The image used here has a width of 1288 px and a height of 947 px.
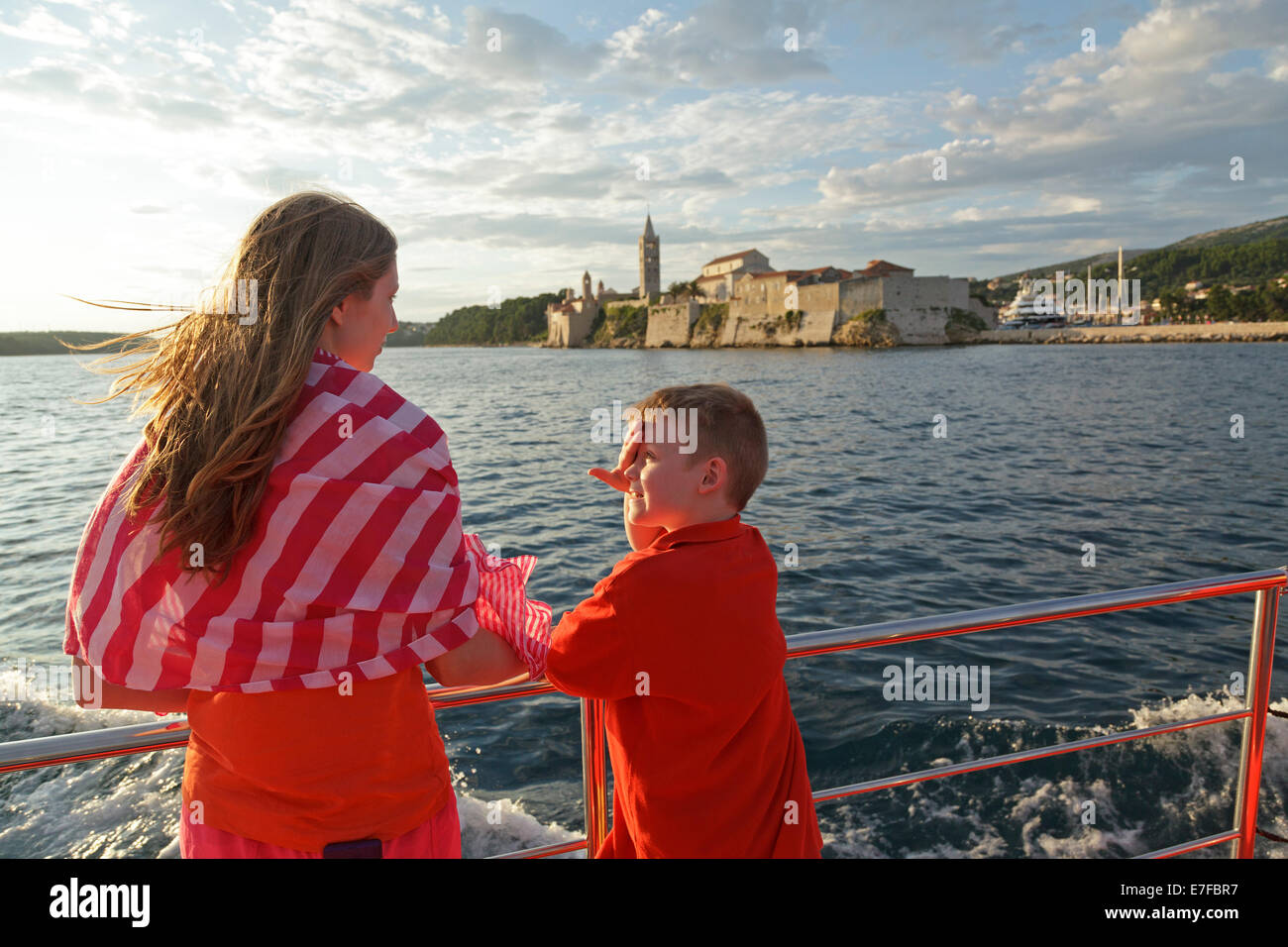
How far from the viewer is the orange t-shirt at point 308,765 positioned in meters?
1.07

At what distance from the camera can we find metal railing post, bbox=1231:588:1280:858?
202 cm

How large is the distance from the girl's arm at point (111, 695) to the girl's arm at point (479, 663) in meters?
0.36

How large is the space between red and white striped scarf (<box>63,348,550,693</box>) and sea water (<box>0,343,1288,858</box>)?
43 centimetres

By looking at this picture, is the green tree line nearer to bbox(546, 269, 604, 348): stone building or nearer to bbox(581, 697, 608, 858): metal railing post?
bbox(546, 269, 604, 348): stone building

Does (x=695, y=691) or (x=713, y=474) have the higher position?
(x=713, y=474)

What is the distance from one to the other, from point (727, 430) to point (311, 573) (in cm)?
66

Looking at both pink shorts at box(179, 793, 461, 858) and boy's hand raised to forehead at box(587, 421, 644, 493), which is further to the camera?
boy's hand raised to forehead at box(587, 421, 644, 493)

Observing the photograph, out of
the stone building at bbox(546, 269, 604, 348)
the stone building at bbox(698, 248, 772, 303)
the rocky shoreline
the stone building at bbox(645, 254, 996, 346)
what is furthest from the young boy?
the stone building at bbox(546, 269, 604, 348)

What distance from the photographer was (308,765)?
3.51 ft

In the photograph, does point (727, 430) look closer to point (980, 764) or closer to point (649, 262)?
point (980, 764)

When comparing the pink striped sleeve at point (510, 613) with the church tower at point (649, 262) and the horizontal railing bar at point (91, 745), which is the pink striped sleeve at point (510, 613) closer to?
the horizontal railing bar at point (91, 745)

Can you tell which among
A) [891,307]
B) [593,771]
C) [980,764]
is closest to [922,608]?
[980,764]

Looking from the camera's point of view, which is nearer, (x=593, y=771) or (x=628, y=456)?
(x=628, y=456)
